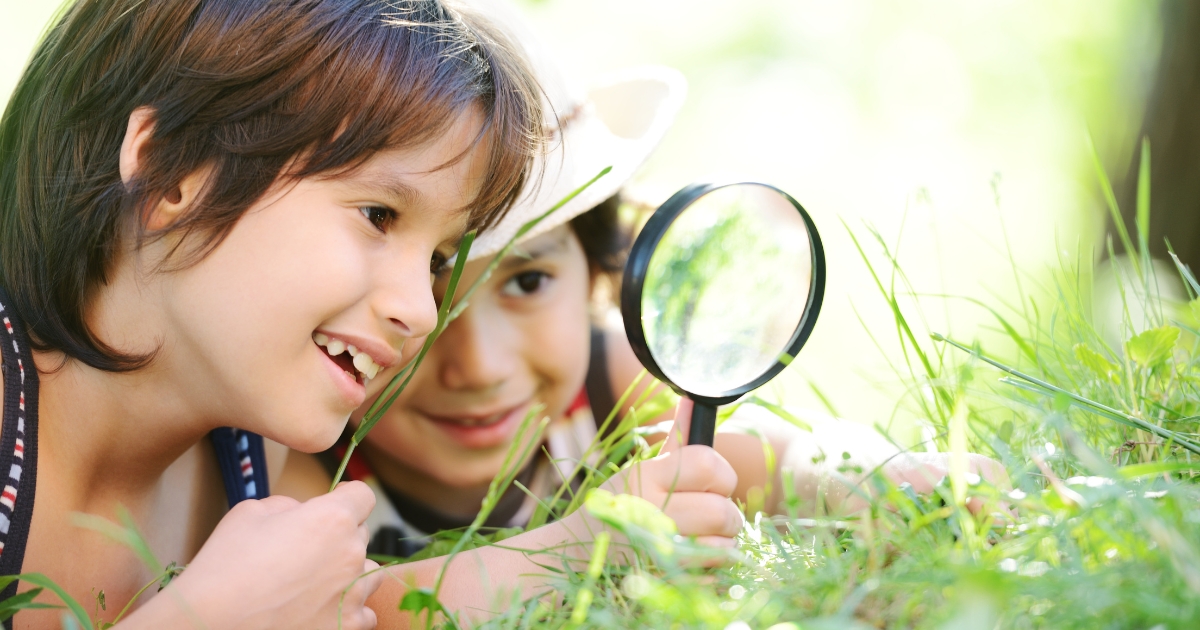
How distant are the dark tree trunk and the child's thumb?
8.35ft

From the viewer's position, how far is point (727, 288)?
1519mm

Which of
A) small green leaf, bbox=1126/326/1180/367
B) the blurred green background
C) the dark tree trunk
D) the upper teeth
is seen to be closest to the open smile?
the upper teeth

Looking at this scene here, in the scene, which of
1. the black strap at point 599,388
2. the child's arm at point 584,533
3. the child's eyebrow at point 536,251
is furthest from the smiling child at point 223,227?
the black strap at point 599,388

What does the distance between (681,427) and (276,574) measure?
22.2 inches

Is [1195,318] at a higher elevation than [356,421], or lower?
higher

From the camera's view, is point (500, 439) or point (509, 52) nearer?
point (509, 52)

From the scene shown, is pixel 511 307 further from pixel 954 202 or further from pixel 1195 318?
pixel 954 202

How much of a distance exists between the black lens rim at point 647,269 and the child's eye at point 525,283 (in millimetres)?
875

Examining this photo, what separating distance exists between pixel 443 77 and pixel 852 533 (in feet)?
2.88

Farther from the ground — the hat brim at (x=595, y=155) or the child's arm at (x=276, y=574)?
the hat brim at (x=595, y=155)

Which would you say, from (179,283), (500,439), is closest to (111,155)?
(179,283)

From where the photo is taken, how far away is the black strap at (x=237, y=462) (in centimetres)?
175

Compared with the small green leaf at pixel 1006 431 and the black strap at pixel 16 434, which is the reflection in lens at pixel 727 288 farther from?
the black strap at pixel 16 434

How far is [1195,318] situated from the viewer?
119cm
